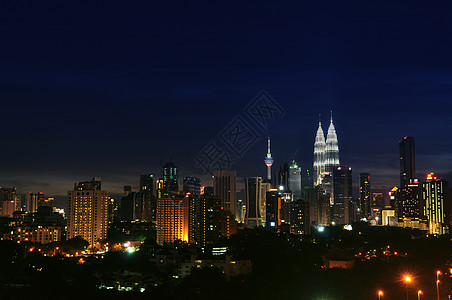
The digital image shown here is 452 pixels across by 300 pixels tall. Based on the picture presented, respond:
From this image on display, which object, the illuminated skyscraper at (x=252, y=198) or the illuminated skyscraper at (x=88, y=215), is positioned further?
the illuminated skyscraper at (x=252, y=198)

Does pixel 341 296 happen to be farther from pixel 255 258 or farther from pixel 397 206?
pixel 397 206

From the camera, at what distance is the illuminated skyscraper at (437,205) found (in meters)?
47.3

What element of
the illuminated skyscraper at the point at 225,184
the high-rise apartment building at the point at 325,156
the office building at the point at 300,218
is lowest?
the office building at the point at 300,218

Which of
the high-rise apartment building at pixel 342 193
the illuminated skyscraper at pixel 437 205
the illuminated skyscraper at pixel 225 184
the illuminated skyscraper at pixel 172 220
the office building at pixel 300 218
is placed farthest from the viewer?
the high-rise apartment building at pixel 342 193

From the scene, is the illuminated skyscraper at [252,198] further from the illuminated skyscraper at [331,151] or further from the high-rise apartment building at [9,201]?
the high-rise apartment building at [9,201]

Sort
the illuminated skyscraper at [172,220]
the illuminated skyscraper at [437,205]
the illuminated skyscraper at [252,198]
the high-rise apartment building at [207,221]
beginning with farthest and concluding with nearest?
1. the illuminated skyscraper at [252,198]
2. the illuminated skyscraper at [437,205]
3. the illuminated skyscraper at [172,220]
4. the high-rise apartment building at [207,221]

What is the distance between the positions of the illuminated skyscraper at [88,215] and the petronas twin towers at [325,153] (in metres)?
37.9

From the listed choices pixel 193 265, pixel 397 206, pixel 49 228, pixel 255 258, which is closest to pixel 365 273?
pixel 255 258

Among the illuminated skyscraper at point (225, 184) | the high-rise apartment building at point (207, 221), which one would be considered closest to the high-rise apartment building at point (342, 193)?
the illuminated skyscraper at point (225, 184)

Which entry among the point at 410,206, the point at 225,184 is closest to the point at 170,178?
the point at 225,184

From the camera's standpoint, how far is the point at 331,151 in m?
66.9

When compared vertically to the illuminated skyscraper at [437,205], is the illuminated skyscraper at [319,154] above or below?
above

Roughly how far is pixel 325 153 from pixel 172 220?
121 feet

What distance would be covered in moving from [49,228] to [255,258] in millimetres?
15490
